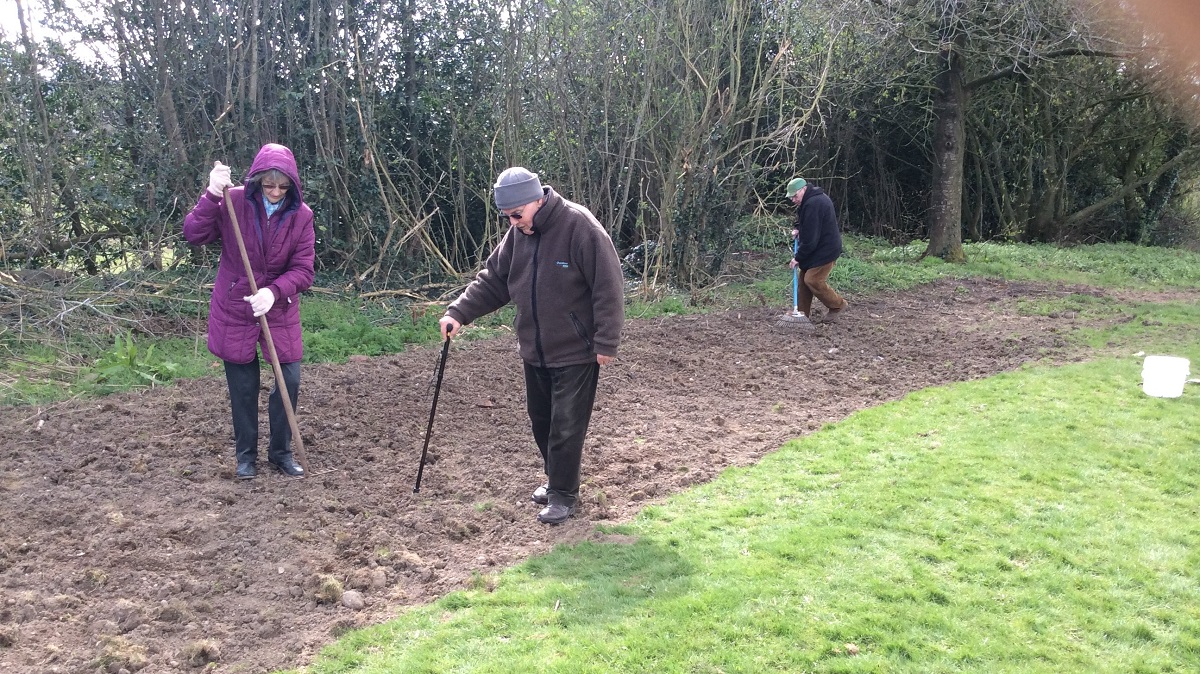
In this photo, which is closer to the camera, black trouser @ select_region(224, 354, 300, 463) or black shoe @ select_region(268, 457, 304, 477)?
black trouser @ select_region(224, 354, 300, 463)

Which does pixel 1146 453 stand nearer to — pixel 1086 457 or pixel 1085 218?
pixel 1086 457

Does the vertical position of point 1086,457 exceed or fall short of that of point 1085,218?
it falls short

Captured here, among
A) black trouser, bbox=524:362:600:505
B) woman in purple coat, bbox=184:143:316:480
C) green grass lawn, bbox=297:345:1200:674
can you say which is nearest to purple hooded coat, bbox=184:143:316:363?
woman in purple coat, bbox=184:143:316:480

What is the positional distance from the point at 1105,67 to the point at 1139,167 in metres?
4.34

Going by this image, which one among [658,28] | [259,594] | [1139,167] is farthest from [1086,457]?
[1139,167]

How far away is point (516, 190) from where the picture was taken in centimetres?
439

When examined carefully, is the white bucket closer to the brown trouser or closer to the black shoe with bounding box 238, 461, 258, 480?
the brown trouser

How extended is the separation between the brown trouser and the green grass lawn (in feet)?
13.8

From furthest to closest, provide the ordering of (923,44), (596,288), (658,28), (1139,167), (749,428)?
(1139,167) < (923,44) < (658,28) < (749,428) < (596,288)

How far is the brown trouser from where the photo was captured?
9977mm

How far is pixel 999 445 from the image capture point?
19.2 feet

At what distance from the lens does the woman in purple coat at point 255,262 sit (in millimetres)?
4957

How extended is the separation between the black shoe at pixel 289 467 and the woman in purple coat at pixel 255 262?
330 millimetres

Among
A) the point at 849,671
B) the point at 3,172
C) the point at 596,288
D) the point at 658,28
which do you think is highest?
the point at 658,28
